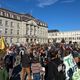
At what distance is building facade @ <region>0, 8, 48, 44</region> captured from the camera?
75975 millimetres

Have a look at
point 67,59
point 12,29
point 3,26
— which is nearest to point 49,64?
point 67,59

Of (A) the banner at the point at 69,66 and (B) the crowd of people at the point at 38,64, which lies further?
(A) the banner at the point at 69,66

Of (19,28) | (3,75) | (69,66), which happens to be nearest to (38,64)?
(69,66)

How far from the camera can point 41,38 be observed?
99.5 m

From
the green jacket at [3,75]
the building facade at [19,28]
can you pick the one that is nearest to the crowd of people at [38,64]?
the green jacket at [3,75]

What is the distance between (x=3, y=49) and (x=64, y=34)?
110564 mm

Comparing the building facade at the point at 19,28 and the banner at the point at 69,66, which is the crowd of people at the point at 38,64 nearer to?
the banner at the point at 69,66

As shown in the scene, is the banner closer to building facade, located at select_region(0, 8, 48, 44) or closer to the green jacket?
the green jacket

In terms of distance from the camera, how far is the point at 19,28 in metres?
84.1

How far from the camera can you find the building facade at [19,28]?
249 ft

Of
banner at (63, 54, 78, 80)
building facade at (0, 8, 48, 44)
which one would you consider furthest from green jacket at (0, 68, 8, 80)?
building facade at (0, 8, 48, 44)

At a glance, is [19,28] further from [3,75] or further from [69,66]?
[3,75]

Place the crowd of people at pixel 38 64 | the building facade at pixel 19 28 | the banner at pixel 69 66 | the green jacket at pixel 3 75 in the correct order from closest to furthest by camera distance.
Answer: the green jacket at pixel 3 75
the crowd of people at pixel 38 64
the banner at pixel 69 66
the building facade at pixel 19 28

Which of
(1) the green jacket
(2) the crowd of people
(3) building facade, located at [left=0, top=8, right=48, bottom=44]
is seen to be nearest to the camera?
(1) the green jacket
